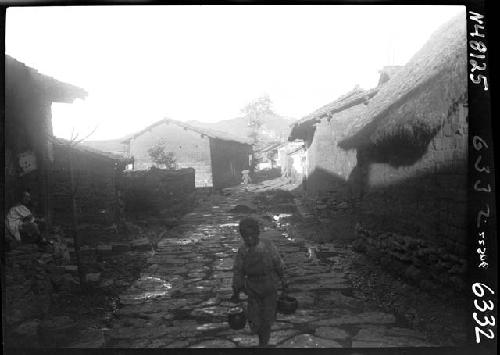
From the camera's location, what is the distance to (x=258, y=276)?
4371 millimetres

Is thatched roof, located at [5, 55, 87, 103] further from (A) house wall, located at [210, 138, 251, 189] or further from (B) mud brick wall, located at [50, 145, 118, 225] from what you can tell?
(A) house wall, located at [210, 138, 251, 189]

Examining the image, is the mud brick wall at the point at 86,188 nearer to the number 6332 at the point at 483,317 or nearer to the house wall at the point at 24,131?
the house wall at the point at 24,131

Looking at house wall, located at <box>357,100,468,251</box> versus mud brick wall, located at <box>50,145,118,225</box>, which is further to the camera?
mud brick wall, located at <box>50,145,118,225</box>

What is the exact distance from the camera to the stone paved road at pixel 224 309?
488 cm

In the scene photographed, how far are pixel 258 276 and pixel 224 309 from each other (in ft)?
6.09

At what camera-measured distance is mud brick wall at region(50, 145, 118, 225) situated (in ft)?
31.6

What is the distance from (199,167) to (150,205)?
11.5 metres

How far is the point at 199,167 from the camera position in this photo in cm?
2533

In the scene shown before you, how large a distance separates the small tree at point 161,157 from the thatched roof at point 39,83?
1523cm

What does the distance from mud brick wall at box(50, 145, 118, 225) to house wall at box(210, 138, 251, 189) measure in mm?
14936

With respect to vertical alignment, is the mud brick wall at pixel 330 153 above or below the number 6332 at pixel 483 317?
above

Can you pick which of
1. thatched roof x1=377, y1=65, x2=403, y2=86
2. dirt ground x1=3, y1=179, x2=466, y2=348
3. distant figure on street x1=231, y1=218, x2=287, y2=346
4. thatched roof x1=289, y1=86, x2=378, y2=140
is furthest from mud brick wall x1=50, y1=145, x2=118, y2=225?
thatched roof x1=377, y1=65, x2=403, y2=86

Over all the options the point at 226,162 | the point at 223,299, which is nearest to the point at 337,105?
the point at 223,299

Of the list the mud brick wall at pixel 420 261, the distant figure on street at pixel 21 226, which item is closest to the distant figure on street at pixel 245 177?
the mud brick wall at pixel 420 261
